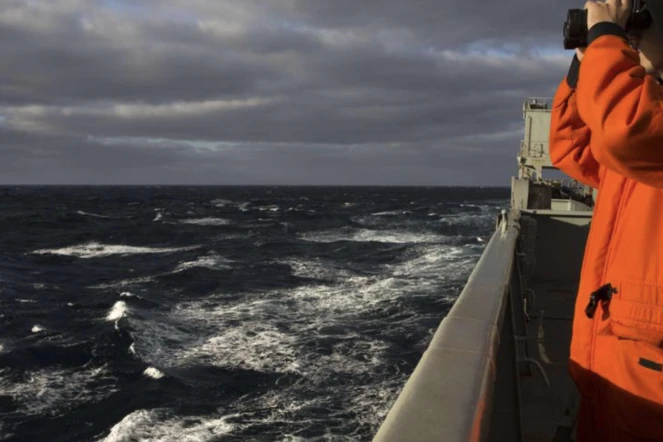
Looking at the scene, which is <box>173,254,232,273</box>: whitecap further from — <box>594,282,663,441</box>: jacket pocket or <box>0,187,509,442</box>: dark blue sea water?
<box>594,282,663,441</box>: jacket pocket

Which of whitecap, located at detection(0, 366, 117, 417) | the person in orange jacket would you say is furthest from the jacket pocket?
whitecap, located at detection(0, 366, 117, 417)

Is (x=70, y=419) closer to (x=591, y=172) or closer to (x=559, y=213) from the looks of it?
(x=559, y=213)

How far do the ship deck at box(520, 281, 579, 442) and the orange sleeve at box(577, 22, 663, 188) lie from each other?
70.4 inches

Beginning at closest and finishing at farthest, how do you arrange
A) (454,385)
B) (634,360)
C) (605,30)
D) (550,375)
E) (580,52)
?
(454,385), (605,30), (634,360), (580,52), (550,375)

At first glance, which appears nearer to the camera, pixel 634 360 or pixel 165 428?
pixel 634 360

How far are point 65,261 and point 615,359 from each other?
96.5ft

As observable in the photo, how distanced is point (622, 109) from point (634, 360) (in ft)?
2.86

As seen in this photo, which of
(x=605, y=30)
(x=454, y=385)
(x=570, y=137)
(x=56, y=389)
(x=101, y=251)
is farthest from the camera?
(x=101, y=251)

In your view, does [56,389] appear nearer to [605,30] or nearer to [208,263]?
[605,30]

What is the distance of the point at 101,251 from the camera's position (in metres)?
32.6

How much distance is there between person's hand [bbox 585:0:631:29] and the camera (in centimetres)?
187

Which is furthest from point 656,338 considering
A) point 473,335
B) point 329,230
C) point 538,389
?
point 329,230

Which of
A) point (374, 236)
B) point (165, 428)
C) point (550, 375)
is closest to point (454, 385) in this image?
point (550, 375)

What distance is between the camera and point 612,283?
2023 millimetres
